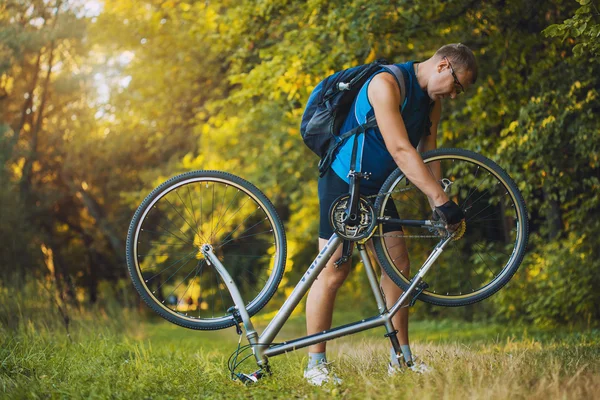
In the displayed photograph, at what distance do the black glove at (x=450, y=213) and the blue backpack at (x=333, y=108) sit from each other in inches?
21.4

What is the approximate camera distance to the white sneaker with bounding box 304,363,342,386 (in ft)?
11.9

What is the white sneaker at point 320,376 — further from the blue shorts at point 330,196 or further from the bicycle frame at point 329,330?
the blue shorts at point 330,196

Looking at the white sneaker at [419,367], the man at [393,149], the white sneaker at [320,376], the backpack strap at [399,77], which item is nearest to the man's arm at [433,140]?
the man at [393,149]

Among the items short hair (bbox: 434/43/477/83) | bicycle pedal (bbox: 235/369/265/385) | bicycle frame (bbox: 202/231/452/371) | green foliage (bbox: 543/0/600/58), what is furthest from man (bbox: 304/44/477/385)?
green foliage (bbox: 543/0/600/58)

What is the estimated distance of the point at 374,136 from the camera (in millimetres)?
3801

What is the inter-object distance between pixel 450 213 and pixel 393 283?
65 cm

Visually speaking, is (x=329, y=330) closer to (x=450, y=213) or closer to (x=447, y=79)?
(x=450, y=213)

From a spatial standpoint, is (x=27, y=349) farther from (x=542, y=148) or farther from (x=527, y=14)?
(x=527, y=14)

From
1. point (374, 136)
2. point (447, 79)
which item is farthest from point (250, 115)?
point (447, 79)

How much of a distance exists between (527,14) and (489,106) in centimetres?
97

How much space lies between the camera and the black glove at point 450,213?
3.54 meters

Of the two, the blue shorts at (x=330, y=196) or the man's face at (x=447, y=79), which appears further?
the blue shorts at (x=330, y=196)

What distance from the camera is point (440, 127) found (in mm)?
8570

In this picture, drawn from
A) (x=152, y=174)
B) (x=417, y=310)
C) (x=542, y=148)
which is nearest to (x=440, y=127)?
(x=542, y=148)
